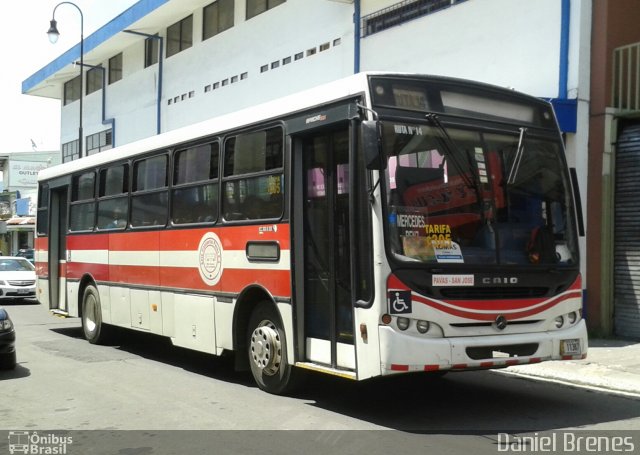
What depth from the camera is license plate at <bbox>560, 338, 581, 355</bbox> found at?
714 cm

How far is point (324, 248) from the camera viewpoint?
24.4 feet

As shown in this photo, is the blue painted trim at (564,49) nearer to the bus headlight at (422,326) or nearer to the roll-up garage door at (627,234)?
the roll-up garage door at (627,234)

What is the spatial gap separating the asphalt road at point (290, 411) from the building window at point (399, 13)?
8.88 metres

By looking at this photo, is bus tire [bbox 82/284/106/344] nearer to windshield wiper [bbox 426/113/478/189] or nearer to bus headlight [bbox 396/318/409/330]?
bus headlight [bbox 396/318/409/330]

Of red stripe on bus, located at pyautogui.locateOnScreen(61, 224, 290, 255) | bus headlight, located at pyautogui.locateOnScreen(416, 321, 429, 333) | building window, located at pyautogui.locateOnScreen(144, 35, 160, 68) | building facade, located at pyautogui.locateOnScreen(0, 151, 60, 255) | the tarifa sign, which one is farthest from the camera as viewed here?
the tarifa sign

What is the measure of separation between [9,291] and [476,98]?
60.6ft

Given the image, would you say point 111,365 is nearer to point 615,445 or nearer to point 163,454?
point 163,454

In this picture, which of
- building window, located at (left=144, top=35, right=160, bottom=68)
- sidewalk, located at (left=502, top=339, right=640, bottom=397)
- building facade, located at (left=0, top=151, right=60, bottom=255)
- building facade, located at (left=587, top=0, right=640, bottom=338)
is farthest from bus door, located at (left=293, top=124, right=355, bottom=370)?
building facade, located at (left=0, top=151, right=60, bottom=255)

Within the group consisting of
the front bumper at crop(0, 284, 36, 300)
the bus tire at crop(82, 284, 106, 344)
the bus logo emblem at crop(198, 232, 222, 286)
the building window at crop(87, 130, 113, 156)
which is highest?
the building window at crop(87, 130, 113, 156)

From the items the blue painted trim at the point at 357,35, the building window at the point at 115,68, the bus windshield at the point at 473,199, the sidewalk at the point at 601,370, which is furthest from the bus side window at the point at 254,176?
the building window at the point at 115,68

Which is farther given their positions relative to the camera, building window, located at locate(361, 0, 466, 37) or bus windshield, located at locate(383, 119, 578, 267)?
building window, located at locate(361, 0, 466, 37)

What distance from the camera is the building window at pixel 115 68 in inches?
1307

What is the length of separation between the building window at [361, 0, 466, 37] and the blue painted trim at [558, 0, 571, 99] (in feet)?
9.29

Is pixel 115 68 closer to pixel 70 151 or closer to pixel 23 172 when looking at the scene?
pixel 70 151
